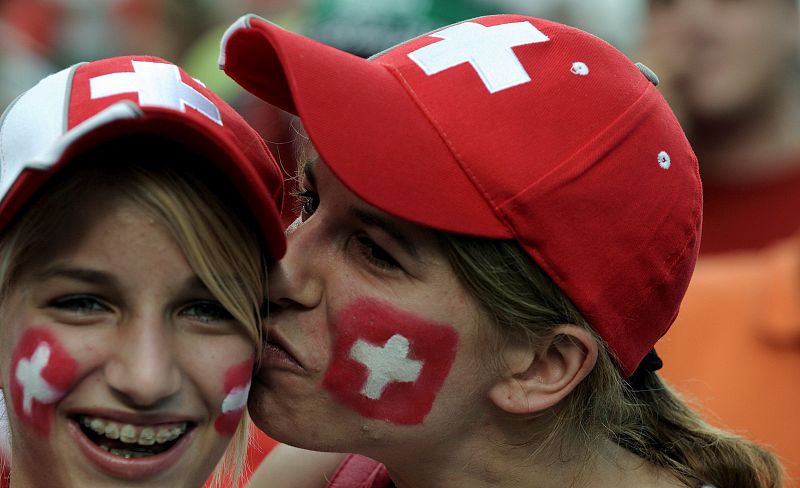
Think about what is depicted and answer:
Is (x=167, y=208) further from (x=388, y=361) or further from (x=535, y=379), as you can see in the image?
(x=535, y=379)

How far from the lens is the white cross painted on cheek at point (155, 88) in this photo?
2.26 meters

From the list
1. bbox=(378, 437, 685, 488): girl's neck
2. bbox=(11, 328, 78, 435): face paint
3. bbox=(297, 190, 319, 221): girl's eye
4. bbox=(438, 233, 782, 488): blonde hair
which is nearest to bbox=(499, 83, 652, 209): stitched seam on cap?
bbox=(438, 233, 782, 488): blonde hair

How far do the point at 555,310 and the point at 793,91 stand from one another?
3.28m

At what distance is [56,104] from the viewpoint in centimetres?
228

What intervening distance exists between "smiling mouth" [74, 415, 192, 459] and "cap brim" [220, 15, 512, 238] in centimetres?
57

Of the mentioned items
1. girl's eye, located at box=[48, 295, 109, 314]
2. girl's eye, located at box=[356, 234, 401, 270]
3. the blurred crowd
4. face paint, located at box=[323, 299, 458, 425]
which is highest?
girl's eye, located at box=[48, 295, 109, 314]

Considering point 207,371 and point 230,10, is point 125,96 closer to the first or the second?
point 207,371

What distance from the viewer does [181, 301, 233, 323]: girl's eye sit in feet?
7.70

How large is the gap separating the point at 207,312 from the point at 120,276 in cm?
21

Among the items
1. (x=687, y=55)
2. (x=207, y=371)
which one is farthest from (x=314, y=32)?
(x=207, y=371)

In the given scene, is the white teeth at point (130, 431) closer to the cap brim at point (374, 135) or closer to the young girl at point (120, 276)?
the young girl at point (120, 276)

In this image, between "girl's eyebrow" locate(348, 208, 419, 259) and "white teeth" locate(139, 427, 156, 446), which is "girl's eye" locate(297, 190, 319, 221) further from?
"white teeth" locate(139, 427, 156, 446)

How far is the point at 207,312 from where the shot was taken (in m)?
2.37

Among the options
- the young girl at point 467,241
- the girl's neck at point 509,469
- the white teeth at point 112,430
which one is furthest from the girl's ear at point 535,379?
the white teeth at point 112,430
